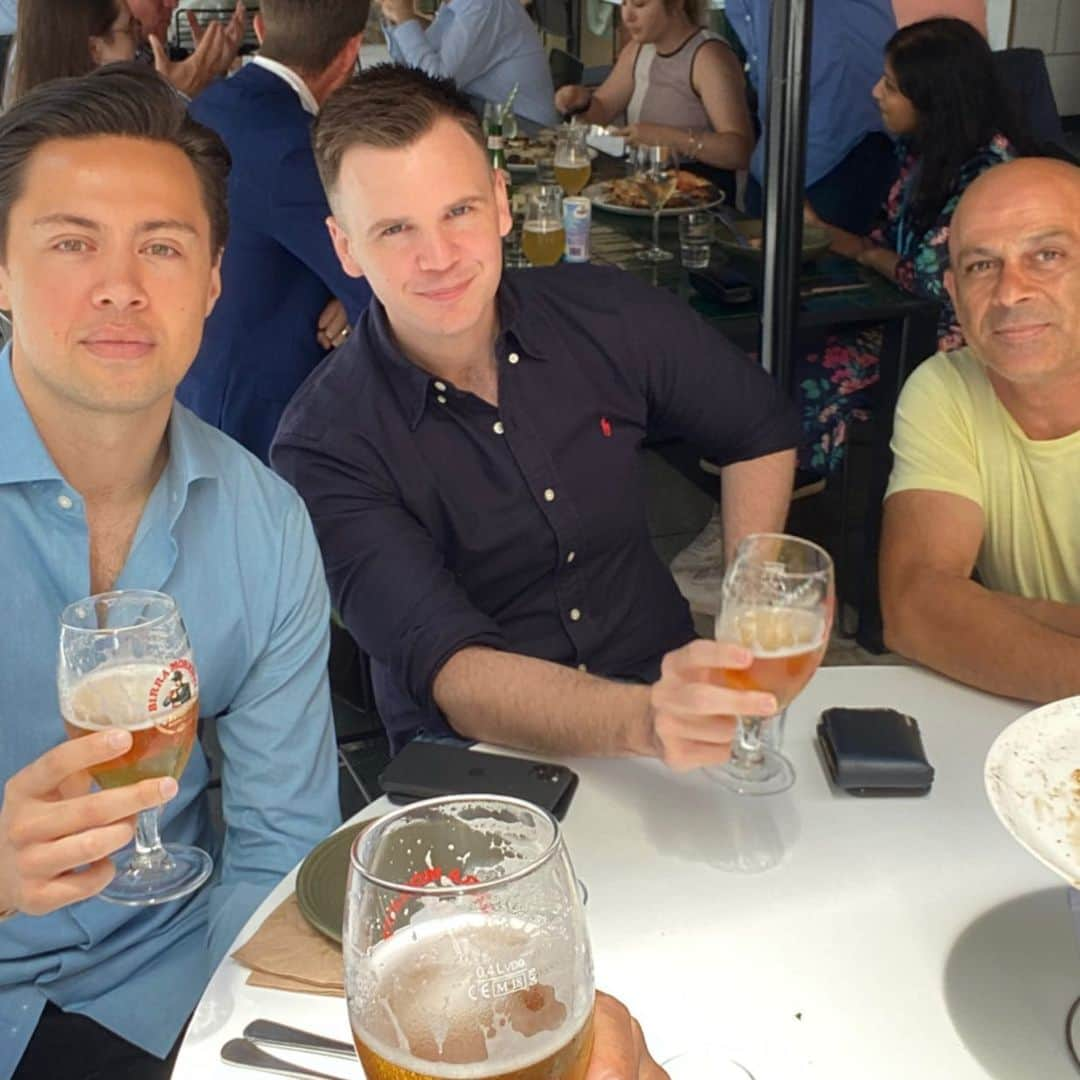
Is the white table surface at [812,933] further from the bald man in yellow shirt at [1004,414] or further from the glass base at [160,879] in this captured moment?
the bald man in yellow shirt at [1004,414]

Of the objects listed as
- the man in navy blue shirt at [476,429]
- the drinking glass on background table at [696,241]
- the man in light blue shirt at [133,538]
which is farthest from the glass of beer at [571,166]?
the man in light blue shirt at [133,538]

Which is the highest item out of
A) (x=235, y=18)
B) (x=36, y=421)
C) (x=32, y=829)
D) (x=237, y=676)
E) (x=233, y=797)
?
(x=235, y=18)

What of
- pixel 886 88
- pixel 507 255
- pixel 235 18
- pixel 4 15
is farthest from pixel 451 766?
pixel 4 15

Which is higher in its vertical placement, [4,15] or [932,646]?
[4,15]

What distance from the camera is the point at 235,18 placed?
15.3ft

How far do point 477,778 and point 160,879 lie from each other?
332mm

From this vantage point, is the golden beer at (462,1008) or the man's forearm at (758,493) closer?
the golden beer at (462,1008)

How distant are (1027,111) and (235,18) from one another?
9.02 ft

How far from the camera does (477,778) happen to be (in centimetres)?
→ 126

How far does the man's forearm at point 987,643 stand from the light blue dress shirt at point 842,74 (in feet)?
9.41

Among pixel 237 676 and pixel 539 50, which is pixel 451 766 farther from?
pixel 539 50

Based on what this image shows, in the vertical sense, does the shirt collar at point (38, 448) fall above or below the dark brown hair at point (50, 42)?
below

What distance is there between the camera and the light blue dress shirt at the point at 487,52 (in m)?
5.09

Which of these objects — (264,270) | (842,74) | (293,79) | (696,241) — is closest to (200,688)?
(264,270)
